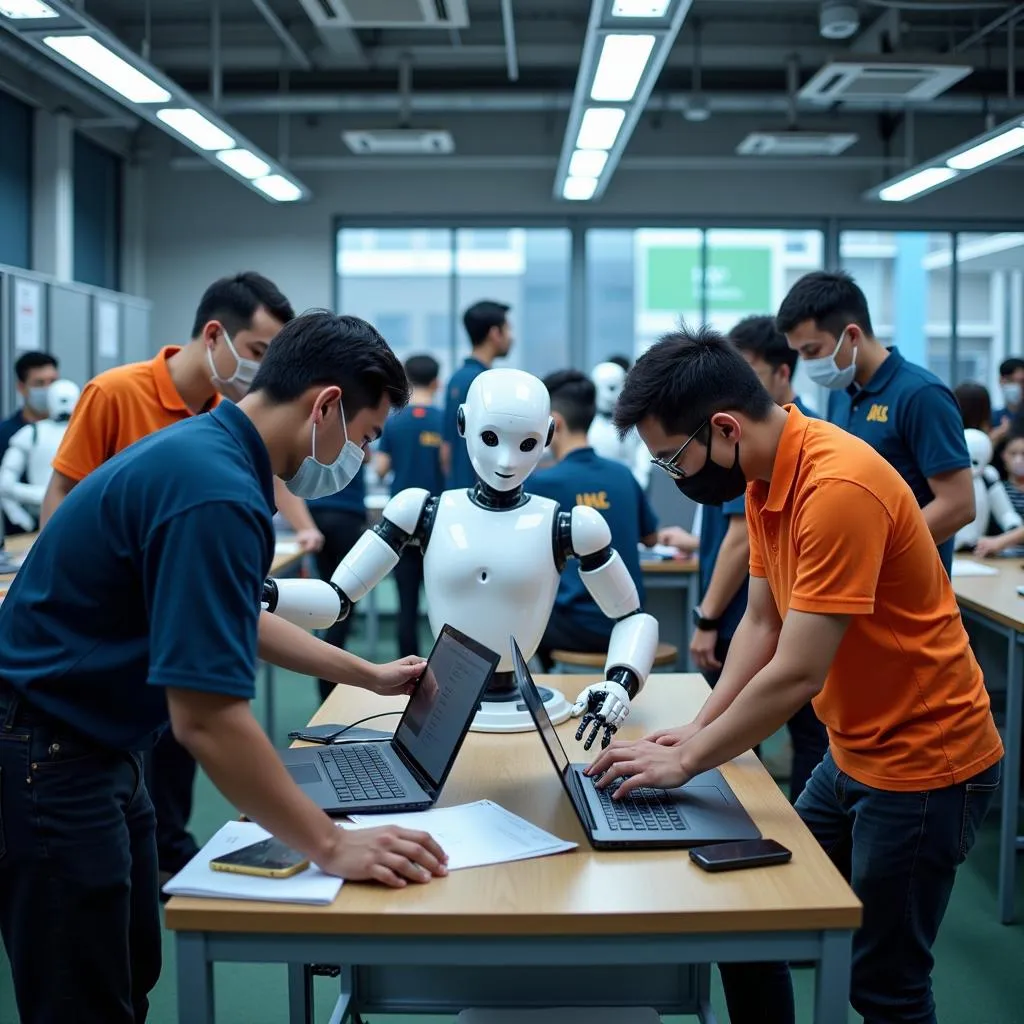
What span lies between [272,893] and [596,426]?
392 cm

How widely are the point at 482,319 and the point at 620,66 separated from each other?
3.66 feet

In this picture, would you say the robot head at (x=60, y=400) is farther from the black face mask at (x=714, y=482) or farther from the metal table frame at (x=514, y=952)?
the metal table frame at (x=514, y=952)

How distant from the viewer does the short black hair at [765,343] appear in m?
3.13

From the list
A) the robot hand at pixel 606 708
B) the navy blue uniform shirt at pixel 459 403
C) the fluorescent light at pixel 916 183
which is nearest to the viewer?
the robot hand at pixel 606 708

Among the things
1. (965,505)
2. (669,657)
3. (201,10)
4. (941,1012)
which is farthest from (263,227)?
(941,1012)

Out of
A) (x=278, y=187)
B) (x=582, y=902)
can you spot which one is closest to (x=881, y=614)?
(x=582, y=902)

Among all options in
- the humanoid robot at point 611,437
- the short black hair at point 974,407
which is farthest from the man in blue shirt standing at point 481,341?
the short black hair at point 974,407

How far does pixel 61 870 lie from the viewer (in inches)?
53.5

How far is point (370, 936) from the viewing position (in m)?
1.22

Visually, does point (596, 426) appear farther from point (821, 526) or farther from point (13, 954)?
point (13, 954)

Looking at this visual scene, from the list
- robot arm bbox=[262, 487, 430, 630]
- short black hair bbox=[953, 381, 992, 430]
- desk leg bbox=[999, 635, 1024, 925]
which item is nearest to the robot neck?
robot arm bbox=[262, 487, 430, 630]

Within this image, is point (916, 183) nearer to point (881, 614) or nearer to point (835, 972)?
point (881, 614)

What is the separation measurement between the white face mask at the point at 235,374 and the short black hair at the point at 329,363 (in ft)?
3.80

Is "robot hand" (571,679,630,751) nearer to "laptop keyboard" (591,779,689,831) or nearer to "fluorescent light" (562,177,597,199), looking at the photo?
"laptop keyboard" (591,779,689,831)
